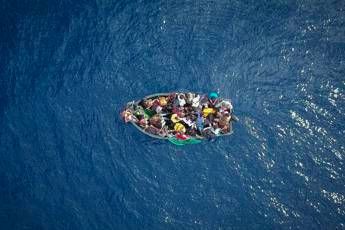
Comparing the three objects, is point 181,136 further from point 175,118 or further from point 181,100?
point 181,100

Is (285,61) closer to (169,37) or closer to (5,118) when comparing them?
(169,37)

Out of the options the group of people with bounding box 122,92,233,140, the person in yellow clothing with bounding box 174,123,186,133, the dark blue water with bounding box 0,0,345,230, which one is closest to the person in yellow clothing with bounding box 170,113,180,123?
the group of people with bounding box 122,92,233,140

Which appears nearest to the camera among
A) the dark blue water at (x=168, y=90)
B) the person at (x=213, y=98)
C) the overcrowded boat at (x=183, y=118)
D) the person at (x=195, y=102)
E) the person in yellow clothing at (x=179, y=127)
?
the dark blue water at (x=168, y=90)

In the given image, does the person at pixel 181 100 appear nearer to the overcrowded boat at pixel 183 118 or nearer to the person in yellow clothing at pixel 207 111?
the overcrowded boat at pixel 183 118

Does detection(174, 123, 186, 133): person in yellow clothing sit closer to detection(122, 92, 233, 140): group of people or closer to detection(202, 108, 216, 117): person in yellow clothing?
detection(122, 92, 233, 140): group of people

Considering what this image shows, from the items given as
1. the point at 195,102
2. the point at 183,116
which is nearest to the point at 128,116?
the point at 183,116

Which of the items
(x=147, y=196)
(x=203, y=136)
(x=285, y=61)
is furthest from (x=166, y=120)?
(x=285, y=61)

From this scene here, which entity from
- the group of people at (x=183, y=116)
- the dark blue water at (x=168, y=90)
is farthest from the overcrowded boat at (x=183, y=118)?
the dark blue water at (x=168, y=90)
